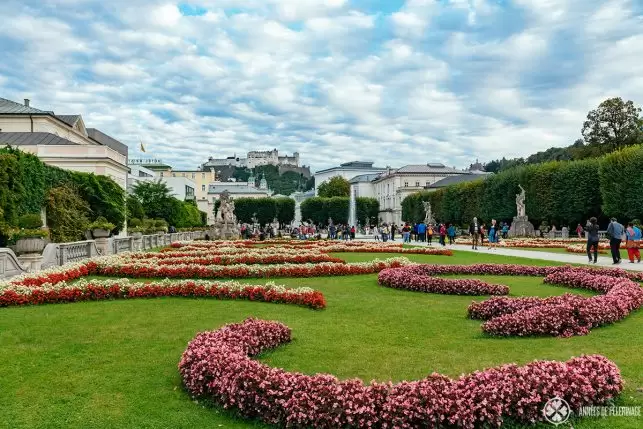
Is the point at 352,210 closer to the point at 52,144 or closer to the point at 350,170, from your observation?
the point at 52,144

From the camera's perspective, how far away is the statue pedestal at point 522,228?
52006mm

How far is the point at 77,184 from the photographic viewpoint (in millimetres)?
35000

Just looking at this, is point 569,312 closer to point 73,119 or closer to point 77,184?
point 77,184

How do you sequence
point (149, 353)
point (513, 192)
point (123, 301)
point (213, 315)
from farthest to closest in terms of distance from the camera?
point (513, 192) < point (123, 301) < point (213, 315) < point (149, 353)

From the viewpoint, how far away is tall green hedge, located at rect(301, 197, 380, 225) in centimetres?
10775

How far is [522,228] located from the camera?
52125 millimetres

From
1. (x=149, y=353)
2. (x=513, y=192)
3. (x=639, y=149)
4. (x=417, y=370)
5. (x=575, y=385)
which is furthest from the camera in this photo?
(x=513, y=192)

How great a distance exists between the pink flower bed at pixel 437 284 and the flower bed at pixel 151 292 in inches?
117

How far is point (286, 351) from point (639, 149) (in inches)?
1760

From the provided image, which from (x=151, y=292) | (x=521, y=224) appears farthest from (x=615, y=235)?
(x=521, y=224)

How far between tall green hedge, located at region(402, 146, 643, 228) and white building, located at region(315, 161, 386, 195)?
9849cm

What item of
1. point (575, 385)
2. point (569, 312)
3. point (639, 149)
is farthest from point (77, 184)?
point (639, 149)

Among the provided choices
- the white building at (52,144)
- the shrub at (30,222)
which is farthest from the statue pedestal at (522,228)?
the shrub at (30,222)

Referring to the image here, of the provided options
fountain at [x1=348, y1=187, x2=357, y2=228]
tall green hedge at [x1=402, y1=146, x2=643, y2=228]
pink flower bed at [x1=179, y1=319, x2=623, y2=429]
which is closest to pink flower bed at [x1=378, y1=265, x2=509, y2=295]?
pink flower bed at [x1=179, y1=319, x2=623, y2=429]
